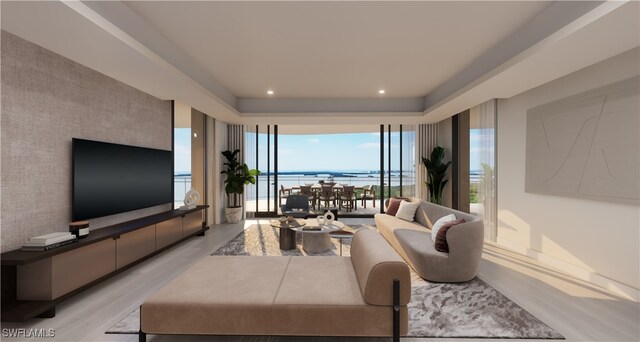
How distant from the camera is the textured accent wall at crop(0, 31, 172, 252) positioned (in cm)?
235

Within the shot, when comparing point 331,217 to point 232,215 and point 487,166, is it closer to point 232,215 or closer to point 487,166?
point 487,166

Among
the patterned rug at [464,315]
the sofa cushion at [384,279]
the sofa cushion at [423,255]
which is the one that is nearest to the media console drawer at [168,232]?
the patterned rug at [464,315]

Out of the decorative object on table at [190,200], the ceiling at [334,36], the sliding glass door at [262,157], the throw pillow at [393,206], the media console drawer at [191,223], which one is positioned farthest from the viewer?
the sliding glass door at [262,157]

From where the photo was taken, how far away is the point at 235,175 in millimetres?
6613

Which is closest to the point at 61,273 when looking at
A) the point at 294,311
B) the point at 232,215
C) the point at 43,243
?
the point at 43,243

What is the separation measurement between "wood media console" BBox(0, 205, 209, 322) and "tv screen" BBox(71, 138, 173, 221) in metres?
0.30

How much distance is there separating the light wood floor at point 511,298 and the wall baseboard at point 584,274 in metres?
0.12

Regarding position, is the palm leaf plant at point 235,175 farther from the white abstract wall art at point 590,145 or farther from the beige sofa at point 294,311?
the white abstract wall art at point 590,145

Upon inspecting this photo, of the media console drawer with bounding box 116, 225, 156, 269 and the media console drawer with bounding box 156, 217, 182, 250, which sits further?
the media console drawer with bounding box 156, 217, 182, 250

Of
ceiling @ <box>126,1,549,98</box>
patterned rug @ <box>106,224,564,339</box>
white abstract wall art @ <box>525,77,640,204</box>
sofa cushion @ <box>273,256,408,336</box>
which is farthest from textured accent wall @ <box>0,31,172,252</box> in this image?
white abstract wall art @ <box>525,77,640,204</box>

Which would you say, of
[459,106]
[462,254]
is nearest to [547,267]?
[462,254]

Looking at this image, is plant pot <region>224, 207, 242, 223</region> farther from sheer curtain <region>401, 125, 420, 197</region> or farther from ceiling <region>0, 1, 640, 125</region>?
sheer curtain <region>401, 125, 420, 197</region>

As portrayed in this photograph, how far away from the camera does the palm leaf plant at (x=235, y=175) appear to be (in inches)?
258

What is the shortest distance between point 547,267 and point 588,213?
0.89 m
